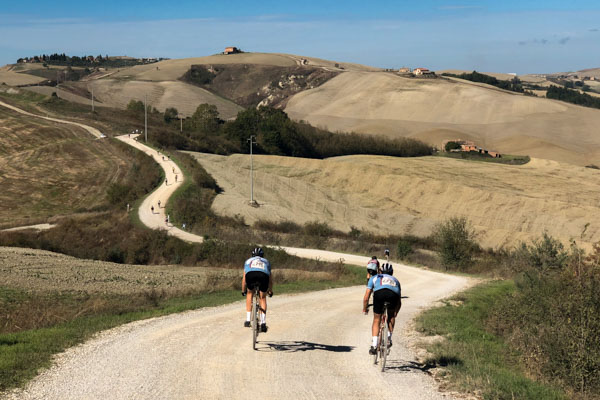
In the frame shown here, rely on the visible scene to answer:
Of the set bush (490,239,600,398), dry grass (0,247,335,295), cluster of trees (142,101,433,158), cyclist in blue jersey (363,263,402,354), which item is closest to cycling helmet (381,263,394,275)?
cyclist in blue jersey (363,263,402,354)

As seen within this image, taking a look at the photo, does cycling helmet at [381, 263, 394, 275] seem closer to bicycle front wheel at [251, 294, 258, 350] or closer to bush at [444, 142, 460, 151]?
bicycle front wheel at [251, 294, 258, 350]

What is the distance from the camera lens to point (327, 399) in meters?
11.1

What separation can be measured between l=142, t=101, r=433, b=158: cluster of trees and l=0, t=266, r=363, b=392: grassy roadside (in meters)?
99.3

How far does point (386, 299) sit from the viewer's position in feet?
43.9

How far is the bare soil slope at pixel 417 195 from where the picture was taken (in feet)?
254

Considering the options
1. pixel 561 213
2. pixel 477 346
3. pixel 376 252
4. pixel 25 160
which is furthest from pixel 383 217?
pixel 477 346

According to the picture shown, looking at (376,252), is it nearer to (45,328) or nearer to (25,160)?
(45,328)

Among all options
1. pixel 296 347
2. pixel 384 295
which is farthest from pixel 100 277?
pixel 384 295

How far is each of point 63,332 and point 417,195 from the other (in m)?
80.2

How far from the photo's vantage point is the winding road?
11.4 m

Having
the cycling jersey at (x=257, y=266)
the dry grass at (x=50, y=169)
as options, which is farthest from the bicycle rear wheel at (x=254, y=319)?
the dry grass at (x=50, y=169)

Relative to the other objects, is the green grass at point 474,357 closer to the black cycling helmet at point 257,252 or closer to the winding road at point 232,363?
the winding road at point 232,363

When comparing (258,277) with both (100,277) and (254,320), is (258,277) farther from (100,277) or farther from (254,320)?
(100,277)

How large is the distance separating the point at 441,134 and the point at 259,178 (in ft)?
246
